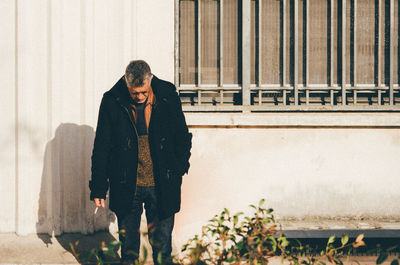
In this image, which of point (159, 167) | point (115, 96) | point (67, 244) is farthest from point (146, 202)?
point (67, 244)

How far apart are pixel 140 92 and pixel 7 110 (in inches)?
82.9

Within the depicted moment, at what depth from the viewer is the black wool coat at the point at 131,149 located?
4.09 metres

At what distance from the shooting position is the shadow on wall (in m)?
5.46

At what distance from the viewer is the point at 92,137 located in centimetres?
548

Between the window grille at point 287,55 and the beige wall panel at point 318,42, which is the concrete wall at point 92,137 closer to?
the window grille at point 287,55

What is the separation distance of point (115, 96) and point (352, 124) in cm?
270

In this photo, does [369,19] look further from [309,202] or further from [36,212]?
[36,212]

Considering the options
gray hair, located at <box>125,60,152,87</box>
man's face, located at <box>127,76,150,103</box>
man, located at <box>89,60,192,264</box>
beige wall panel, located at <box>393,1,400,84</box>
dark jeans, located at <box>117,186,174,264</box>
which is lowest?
dark jeans, located at <box>117,186,174,264</box>

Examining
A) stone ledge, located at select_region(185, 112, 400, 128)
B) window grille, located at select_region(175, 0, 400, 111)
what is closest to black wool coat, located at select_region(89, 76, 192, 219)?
stone ledge, located at select_region(185, 112, 400, 128)

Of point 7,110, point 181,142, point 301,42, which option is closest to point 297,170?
point 301,42

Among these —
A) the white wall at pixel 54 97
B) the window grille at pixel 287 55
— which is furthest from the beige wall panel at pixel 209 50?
the white wall at pixel 54 97

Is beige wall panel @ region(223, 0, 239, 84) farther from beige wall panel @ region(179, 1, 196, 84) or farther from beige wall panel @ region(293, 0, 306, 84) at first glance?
beige wall panel @ region(293, 0, 306, 84)

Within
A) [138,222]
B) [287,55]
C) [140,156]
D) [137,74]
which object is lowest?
[138,222]

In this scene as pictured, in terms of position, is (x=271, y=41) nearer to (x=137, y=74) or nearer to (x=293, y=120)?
(x=293, y=120)
